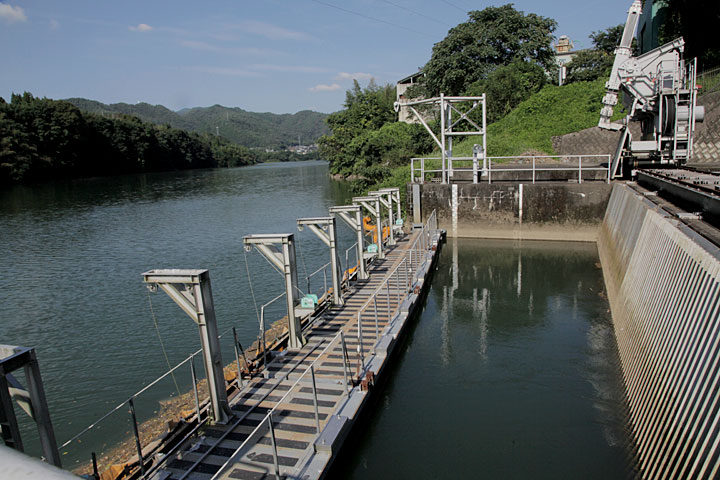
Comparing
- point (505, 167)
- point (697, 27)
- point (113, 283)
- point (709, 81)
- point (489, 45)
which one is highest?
point (489, 45)

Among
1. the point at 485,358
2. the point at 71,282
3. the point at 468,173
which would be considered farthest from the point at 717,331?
the point at 468,173

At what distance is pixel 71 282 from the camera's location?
65.6 ft

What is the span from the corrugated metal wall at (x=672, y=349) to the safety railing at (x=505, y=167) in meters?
10.5

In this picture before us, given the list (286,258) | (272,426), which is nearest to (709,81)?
(286,258)

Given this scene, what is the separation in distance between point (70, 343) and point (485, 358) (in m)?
11.3

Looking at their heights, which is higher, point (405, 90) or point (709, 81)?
point (405, 90)

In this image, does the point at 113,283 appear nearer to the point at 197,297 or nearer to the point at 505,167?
the point at 197,297

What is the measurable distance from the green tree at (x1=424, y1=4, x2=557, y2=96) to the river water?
25727mm

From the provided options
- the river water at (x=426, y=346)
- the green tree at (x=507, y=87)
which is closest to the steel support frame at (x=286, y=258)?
the river water at (x=426, y=346)

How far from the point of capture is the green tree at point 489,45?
45312mm

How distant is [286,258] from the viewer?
34.1 feet

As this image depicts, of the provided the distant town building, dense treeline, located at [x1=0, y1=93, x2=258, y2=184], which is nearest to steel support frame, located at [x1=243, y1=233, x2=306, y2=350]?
the distant town building

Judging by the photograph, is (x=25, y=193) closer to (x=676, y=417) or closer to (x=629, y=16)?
(x=629, y=16)

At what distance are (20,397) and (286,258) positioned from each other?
5870 millimetres
